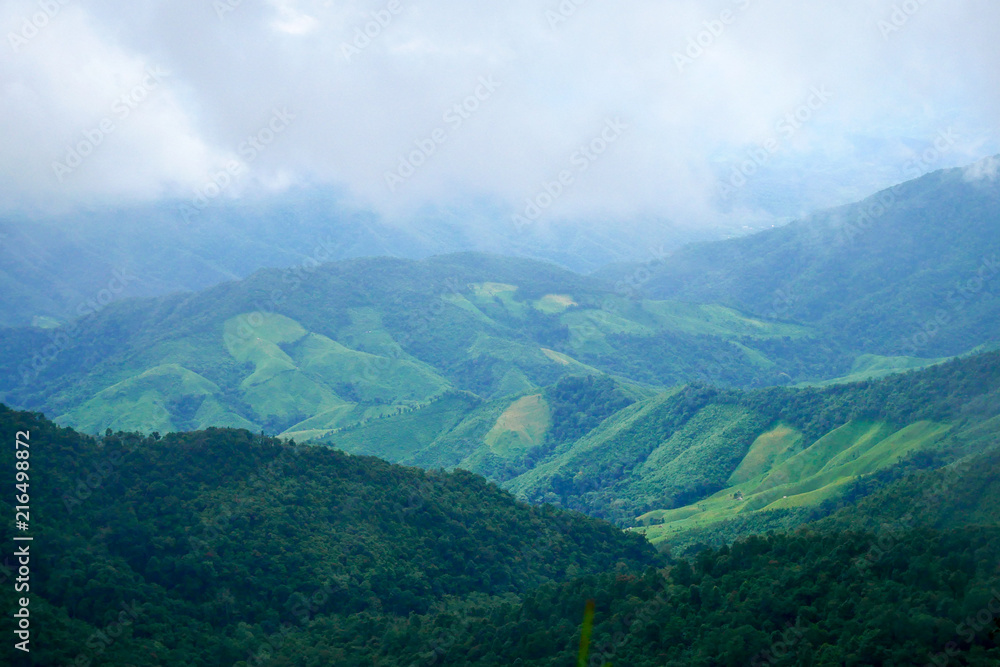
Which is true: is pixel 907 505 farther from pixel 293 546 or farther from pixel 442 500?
pixel 293 546

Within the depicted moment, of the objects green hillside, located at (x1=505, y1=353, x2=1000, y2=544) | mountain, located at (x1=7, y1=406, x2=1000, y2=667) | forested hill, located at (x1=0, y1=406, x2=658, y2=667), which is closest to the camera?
mountain, located at (x1=7, y1=406, x2=1000, y2=667)

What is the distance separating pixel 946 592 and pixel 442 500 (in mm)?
33754

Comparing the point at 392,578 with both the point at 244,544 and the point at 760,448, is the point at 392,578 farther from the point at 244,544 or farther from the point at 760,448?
the point at 760,448

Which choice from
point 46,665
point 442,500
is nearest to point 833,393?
point 442,500

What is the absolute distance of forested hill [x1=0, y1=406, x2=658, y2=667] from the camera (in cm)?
4106

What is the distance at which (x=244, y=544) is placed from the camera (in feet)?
163

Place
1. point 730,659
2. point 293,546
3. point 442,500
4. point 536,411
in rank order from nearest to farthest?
point 730,659 < point 293,546 < point 442,500 < point 536,411

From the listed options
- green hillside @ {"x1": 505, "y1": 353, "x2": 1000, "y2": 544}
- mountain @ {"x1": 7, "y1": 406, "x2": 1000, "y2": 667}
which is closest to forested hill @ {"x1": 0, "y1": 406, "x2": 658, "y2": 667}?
mountain @ {"x1": 7, "y1": 406, "x2": 1000, "y2": 667}

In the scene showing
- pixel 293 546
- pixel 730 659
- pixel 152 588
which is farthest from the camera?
pixel 293 546

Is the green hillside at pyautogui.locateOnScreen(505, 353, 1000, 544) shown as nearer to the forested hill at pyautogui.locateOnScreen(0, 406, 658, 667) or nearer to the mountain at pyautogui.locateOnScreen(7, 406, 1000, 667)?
the mountain at pyautogui.locateOnScreen(7, 406, 1000, 667)

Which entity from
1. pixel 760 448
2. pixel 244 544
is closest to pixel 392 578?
pixel 244 544

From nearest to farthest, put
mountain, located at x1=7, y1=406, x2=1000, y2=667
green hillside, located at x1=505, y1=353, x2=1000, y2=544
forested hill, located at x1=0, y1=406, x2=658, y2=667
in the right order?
mountain, located at x1=7, y1=406, x2=1000, y2=667 → forested hill, located at x1=0, y1=406, x2=658, y2=667 → green hillside, located at x1=505, y1=353, x2=1000, y2=544

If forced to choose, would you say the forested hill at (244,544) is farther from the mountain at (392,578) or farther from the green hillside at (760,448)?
the green hillside at (760,448)

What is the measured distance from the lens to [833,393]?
111m
